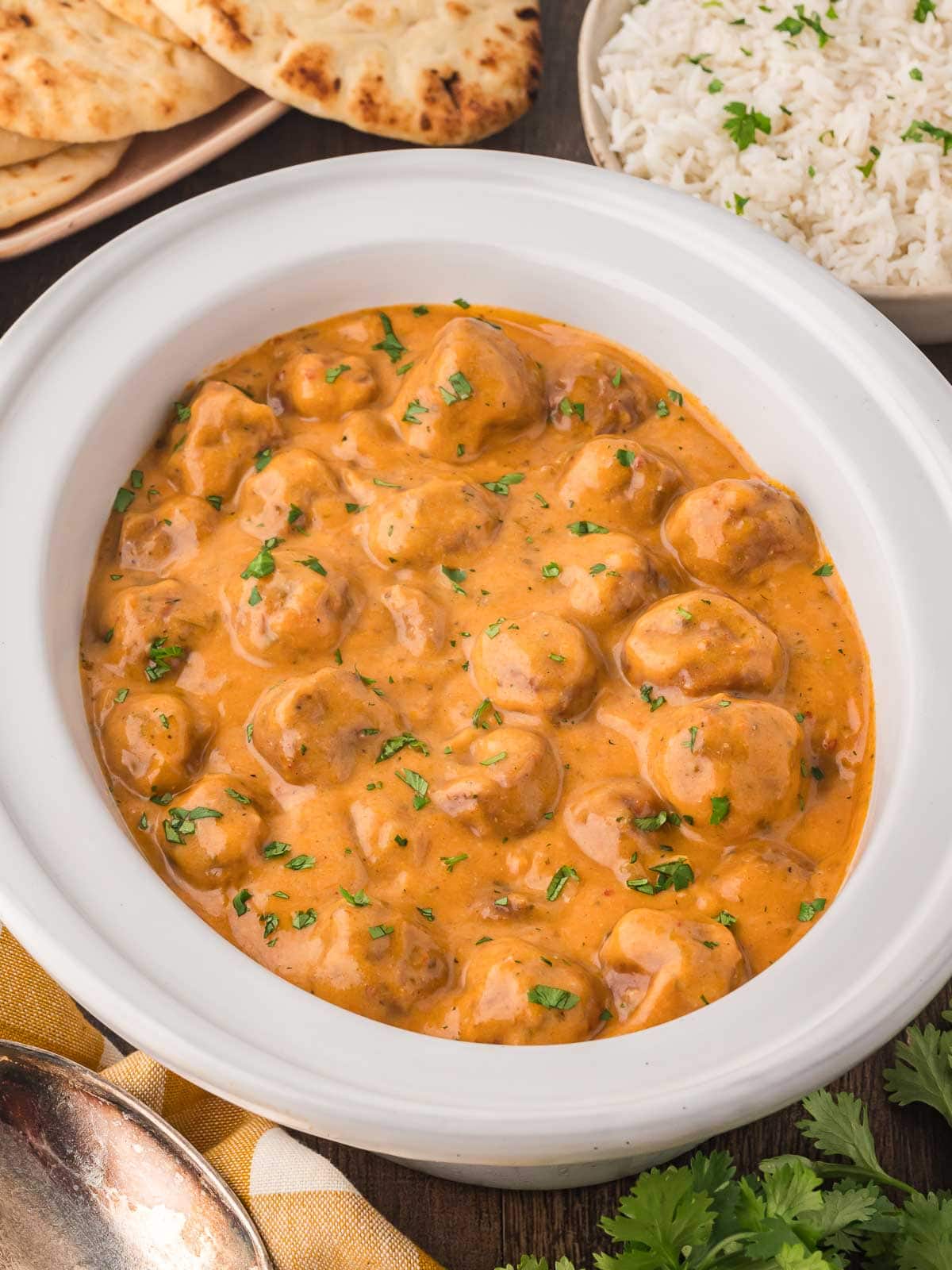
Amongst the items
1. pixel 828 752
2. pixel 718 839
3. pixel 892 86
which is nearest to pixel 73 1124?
pixel 718 839

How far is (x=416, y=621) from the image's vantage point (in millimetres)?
3414

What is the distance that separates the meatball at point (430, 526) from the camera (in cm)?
350

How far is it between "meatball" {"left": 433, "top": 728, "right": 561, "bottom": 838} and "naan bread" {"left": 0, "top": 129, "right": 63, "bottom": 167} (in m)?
2.32

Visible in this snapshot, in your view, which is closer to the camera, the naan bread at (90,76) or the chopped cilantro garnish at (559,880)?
the chopped cilantro garnish at (559,880)

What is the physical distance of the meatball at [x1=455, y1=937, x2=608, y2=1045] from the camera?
286 cm

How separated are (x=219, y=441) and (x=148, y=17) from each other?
1.50 meters

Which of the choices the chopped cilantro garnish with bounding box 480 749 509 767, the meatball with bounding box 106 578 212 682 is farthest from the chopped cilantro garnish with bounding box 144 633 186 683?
the chopped cilantro garnish with bounding box 480 749 509 767

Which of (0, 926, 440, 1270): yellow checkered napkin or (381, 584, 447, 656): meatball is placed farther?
(381, 584, 447, 656): meatball

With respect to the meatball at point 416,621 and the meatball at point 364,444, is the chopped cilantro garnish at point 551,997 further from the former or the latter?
the meatball at point 364,444

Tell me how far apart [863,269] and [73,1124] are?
10.4 ft

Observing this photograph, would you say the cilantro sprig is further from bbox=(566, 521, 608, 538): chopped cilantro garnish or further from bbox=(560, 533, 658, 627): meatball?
bbox=(566, 521, 608, 538): chopped cilantro garnish

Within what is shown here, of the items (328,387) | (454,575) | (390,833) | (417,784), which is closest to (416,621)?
(454,575)

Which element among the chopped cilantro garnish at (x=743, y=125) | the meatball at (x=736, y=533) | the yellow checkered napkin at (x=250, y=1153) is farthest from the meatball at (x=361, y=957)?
the chopped cilantro garnish at (x=743, y=125)

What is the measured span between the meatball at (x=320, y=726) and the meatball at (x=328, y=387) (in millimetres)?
867
